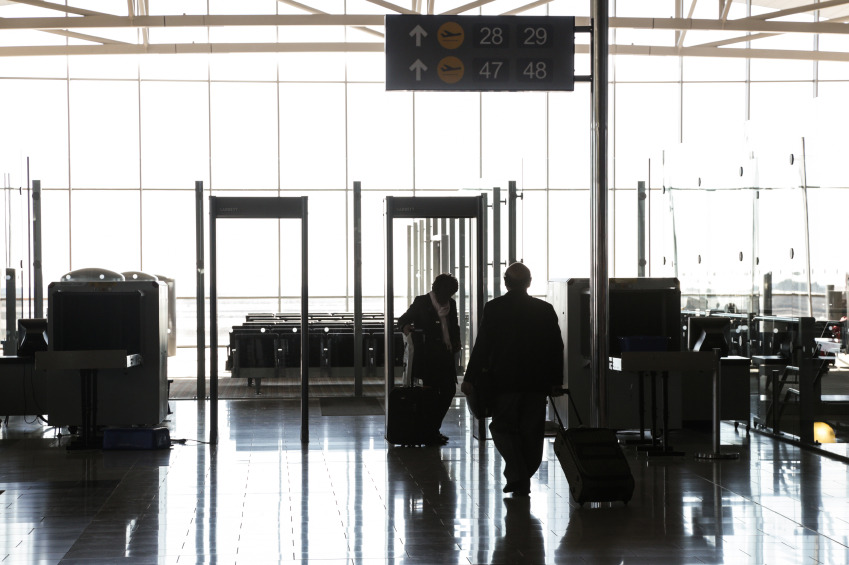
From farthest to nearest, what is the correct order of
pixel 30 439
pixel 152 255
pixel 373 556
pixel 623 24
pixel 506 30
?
pixel 152 255 → pixel 623 24 → pixel 30 439 → pixel 506 30 → pixel 373 556

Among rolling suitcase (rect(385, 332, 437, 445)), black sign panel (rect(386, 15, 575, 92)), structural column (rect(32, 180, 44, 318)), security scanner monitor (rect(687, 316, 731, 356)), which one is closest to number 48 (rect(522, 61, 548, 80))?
black sign panel (rect(386, 15, 575, 92))

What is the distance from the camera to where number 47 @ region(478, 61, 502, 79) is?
6.83 m

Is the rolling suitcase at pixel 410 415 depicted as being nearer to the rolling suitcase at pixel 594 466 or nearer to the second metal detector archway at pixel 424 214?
the second metal detector archway at pixel 424 214

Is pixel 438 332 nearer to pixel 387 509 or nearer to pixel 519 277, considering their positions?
pixel 519 277

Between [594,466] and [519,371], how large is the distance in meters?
0.76

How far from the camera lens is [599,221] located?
6.54 m

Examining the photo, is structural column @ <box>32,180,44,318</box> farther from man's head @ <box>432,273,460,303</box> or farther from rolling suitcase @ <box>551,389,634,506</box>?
rolling suitcase @ <box>551,389,634,506</box>

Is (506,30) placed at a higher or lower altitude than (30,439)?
higher

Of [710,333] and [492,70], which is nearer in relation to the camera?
[492,70]

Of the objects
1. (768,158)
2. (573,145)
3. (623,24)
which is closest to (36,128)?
(573,145)

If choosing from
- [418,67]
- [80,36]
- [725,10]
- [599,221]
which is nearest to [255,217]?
[418,67]

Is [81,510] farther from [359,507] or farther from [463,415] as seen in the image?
[463,415]

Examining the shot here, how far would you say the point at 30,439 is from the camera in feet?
29.7

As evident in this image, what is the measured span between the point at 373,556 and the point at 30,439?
18.1 feet
